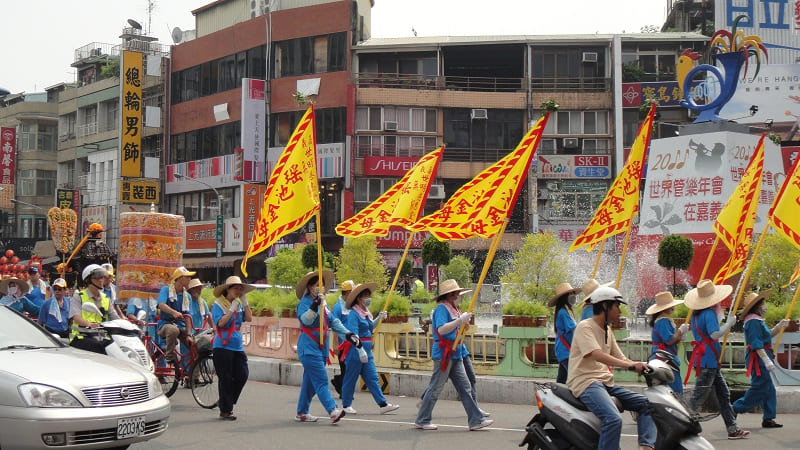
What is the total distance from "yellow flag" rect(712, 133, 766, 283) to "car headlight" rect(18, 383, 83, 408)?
919 centimetres

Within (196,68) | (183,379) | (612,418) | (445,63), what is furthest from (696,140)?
(196,68)

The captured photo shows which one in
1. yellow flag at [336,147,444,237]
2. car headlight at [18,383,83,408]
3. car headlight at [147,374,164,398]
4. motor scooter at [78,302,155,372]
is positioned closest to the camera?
car headlight at [18,383,83,408]

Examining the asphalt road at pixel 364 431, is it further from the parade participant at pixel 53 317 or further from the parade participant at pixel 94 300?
the parade participant at pixel 53 317

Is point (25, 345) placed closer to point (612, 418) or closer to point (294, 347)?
point (612, 418)

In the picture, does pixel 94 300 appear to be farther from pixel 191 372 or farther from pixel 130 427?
pixel 130 427

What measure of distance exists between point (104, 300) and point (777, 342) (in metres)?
8.83

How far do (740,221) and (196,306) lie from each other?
7706 mm

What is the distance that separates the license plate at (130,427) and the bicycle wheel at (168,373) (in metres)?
5.20

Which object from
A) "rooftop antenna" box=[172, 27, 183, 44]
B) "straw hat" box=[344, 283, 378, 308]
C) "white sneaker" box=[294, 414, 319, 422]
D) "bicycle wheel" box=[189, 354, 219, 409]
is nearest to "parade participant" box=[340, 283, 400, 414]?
"straw hat" box=[344, 283, 378, 308]

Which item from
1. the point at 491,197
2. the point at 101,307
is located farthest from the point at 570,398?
the point at 101,307

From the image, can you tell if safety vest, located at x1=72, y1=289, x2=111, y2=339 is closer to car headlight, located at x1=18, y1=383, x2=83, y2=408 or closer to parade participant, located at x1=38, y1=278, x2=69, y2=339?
parade participant, located at x1=38, y1=278, x2=69, y2=339

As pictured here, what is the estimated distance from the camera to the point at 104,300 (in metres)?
12.7

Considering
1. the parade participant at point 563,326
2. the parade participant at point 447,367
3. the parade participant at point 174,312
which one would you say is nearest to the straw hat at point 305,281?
the parade participant at point 447,367

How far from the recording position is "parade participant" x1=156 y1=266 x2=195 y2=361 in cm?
1279
